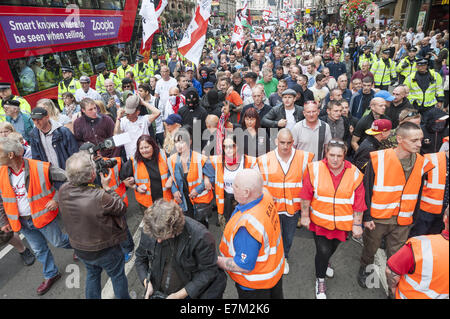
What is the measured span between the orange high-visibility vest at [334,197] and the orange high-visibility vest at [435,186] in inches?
33.5

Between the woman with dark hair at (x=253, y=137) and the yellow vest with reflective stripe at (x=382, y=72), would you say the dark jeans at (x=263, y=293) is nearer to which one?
the woman with dark hair at (x=253, y=137)

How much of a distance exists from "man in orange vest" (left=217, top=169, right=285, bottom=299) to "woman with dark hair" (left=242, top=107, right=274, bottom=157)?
1.68m

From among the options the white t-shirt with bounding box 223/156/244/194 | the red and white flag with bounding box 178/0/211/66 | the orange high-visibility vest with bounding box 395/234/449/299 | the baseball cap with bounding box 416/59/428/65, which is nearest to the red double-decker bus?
the red and white flag with bounding box 178/0/211/66

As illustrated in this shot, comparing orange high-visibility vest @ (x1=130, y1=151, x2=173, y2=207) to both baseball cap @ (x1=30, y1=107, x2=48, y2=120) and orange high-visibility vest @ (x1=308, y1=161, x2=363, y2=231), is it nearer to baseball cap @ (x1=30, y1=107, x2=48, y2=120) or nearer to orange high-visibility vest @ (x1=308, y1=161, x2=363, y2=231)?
baseball cap @ (x1=30, y1=107, x2=48, y2=120)

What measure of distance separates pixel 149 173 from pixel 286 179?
172 cm

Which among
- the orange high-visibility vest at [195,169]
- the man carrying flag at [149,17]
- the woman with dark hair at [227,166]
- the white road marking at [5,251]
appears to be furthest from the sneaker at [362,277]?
the man carrying flag at [149,17]

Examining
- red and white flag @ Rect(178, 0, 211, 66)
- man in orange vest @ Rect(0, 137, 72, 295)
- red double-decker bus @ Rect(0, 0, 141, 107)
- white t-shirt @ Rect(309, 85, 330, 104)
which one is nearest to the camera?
man in orange vest @ Rect(0, 137, 72, 295)

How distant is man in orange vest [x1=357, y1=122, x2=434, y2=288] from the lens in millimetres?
2725

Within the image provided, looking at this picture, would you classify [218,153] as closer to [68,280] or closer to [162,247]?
[162,247]

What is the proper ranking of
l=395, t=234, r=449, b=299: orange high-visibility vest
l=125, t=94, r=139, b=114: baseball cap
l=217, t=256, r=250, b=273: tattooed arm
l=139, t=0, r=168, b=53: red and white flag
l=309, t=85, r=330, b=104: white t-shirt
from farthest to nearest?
l=139, t=0, r=168, b=53: red and white flag
l=309, t=85, r=330, b=104: white t-shirt
l=125, t=94, r=139, b=114: baseball cap
l=217, t=256, r=250, b=273: tattooed arm
l=395, t=234, r=449, b=299: orange high-visibility vest

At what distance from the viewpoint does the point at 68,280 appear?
355 centimetres

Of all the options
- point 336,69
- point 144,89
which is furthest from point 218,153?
point 336,69

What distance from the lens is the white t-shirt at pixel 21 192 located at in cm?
302

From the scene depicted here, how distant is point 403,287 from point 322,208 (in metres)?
1.01
